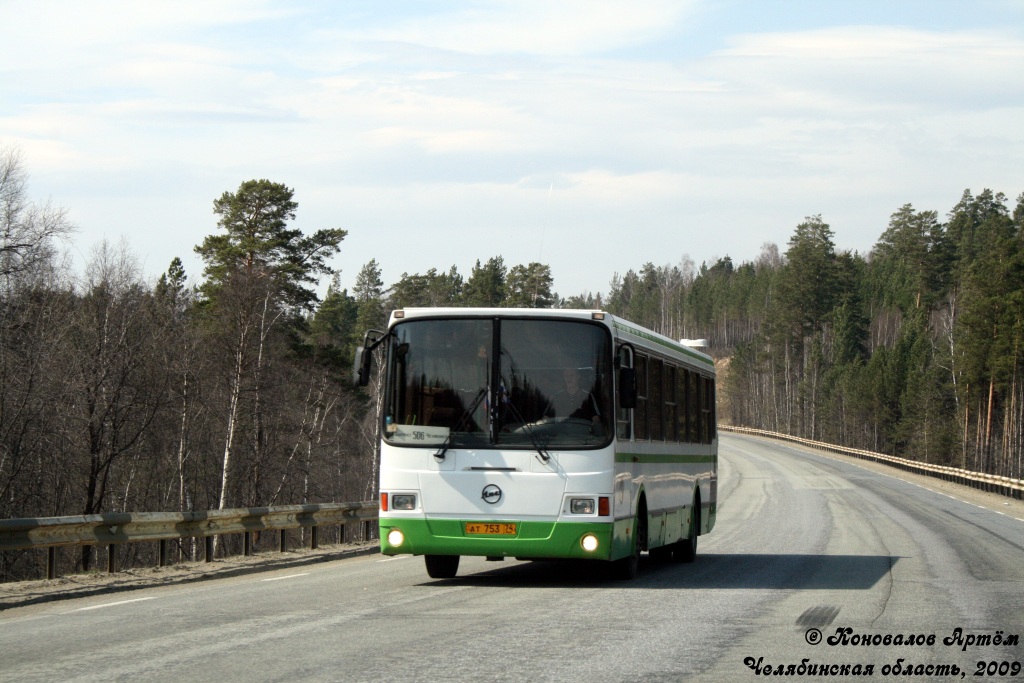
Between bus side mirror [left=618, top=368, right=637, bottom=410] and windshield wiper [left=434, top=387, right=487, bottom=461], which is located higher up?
bus side mirror [left=618, top=368, right=637, bottom=410]

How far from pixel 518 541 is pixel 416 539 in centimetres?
115

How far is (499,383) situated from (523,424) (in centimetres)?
54

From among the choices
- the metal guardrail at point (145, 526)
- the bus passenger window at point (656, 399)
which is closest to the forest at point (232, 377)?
the metal guardrail at point (145, 526)

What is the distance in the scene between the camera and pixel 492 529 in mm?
14102

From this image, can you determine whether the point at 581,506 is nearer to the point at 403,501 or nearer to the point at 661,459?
the point at 403,501

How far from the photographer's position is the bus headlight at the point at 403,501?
565 inches

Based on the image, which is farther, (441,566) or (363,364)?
(441,566)

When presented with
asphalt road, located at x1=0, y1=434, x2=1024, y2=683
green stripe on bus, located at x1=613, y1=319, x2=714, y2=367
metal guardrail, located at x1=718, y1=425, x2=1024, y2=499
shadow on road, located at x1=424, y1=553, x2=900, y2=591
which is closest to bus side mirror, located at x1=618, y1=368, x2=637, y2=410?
green stripe on bus, located at x1=613, y1=319, x2=714, y2=367

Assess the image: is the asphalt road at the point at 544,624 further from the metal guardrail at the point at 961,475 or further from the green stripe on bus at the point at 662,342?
the metal guardrail at the point at 961,475

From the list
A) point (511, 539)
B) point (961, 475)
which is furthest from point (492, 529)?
A: point (961, 475)

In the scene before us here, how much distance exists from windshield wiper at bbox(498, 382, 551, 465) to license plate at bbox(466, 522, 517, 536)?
0.81 meters

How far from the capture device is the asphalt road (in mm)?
8609

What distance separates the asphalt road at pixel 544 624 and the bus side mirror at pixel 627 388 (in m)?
2.09

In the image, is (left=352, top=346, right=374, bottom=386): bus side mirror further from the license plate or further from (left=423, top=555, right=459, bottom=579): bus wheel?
(left=423, top=555, right=459, bottom=579): bus wheel
